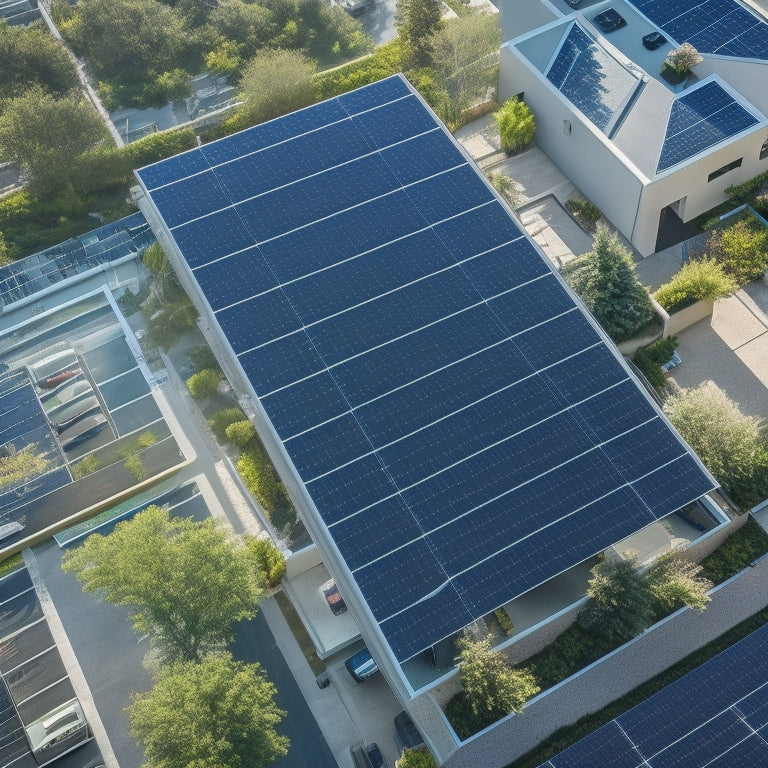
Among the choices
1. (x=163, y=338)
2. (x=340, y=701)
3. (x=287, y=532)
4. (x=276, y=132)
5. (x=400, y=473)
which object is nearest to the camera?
(x=400, y=473)

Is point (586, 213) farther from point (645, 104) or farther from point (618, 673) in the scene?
point (618, 673)

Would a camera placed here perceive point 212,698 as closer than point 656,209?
Yes

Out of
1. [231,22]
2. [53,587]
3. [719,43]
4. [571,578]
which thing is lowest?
[571,578]

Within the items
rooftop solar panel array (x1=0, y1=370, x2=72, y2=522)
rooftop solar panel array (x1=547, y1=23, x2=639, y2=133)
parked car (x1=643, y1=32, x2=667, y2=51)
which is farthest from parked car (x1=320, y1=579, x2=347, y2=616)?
parked car (x1=643, y1=32, x2=667, y2=51)

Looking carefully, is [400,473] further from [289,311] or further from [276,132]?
[276,132]

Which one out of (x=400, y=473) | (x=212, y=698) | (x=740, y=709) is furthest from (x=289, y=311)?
(x=740, y=709)

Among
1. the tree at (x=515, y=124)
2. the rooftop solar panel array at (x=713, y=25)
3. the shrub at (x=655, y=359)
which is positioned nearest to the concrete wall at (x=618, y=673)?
the shrub at (x=655, y=359)
